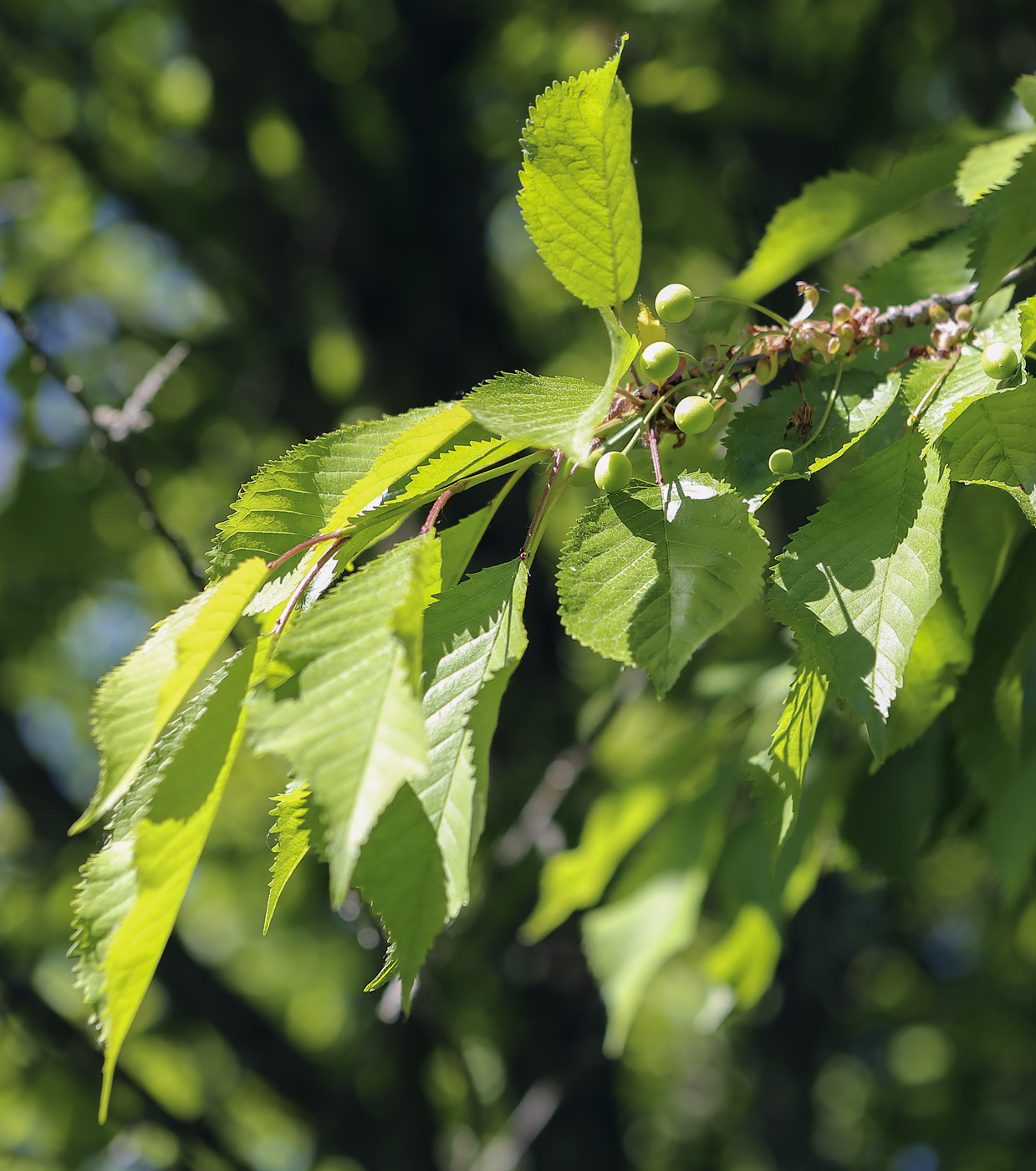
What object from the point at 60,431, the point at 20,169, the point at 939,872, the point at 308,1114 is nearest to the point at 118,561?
the point at 60,431

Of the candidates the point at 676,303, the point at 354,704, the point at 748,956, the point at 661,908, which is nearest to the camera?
the point at 354,704

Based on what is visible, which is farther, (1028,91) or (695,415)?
(1028,91)

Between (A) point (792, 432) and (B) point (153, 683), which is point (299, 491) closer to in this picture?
(B) point (153, 683)

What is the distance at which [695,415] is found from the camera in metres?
0.65

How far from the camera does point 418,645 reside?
503 mm

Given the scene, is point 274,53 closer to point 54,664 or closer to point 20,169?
point 20,169

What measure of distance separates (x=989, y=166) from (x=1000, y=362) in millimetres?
371

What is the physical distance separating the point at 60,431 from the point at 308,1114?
2.59m

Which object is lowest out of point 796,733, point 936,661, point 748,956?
point 748,956

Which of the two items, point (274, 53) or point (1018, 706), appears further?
point (274, 53)

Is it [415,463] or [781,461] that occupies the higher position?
[415,463]

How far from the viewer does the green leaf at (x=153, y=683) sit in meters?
0.52

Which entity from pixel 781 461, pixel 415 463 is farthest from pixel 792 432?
pixel 415 463

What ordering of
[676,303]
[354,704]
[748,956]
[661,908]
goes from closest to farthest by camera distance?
[354,704] < [676,303] < [748,956] < [661,908]
